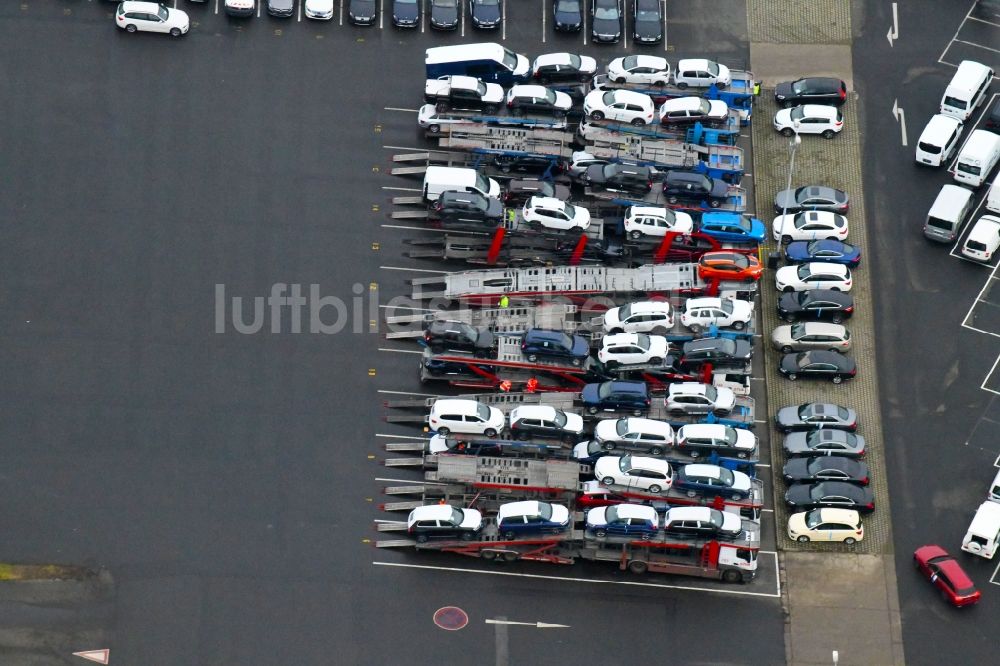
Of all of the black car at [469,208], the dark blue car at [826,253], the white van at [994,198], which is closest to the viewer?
the black car at [469,208]

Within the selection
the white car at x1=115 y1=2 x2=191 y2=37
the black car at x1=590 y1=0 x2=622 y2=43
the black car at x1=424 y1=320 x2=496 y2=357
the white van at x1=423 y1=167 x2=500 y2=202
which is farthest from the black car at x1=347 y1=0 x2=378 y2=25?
the black car at x1=424 y1=320 x2=496 y2=357

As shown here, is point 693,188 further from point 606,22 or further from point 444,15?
point 444,15

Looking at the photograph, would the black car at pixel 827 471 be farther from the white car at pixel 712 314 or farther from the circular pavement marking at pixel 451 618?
the circular pavement marking at pixel 451 618

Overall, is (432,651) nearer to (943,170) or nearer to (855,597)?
(855,597)

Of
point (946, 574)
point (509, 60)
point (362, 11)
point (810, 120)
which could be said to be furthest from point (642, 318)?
point (362, 11)

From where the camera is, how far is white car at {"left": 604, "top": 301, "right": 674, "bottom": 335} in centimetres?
9838

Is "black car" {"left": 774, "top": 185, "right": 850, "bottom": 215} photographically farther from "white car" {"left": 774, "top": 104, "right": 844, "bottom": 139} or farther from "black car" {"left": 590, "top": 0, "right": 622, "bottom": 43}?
"black car" {"left": 590, "top": 0, "right": 622, "bottom": 43}

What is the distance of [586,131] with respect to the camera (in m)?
106

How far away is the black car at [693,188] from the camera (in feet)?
339

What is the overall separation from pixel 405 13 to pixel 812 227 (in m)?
28.4

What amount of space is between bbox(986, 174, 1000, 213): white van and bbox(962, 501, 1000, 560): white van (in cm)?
2041

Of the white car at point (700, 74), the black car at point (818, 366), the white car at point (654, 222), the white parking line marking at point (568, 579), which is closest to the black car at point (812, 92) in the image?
the white car at point (700, 74)

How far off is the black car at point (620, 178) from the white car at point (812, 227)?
8.18 meters

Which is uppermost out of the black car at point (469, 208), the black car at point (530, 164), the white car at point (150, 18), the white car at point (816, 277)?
the white car at point (150, 18)
